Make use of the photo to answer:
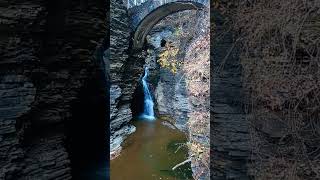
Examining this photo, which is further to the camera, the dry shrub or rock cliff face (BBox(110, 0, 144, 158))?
rock cliff face (BBox(110, 0, 144, 158))

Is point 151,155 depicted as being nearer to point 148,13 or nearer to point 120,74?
point 120,74

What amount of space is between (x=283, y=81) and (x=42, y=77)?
212 centimetres

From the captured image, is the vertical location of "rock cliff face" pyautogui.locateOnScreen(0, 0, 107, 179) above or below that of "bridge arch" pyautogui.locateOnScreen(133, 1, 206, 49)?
below

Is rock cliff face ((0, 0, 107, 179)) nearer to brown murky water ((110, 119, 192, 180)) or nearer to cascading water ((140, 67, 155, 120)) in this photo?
brown murky water ((110, 119, 192, 180))

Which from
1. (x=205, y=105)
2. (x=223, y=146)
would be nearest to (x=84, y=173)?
(x=223, y=146)

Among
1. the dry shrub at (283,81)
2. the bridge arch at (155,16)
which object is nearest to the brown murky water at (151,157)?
the bridge arch at (155,16)

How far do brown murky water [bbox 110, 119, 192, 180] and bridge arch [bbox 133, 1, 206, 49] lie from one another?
11.6 feet

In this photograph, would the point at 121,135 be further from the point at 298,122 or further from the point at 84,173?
the point at 298,122

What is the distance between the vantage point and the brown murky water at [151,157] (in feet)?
29.1

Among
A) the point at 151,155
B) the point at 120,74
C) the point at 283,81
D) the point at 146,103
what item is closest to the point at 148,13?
the point at 120,74

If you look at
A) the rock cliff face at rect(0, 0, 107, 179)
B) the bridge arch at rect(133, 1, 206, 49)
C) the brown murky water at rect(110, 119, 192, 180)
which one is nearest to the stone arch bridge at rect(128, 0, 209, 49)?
the bridge arch at rect(133, 1, 206, 49)

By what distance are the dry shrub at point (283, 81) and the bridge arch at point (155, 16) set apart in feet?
26.1

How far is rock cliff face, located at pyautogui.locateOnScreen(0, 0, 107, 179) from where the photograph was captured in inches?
107

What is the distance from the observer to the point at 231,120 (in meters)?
3.16
